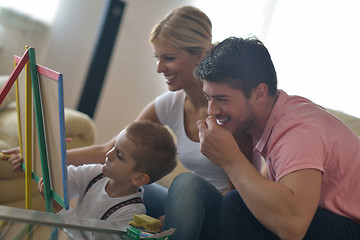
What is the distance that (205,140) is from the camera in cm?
125

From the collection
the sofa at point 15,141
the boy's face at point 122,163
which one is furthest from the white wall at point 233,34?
the boy's face at point 122,163

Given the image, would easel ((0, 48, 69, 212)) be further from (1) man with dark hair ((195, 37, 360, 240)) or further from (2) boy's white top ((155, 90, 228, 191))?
(2) boy's white top ((155, 90, 228, 191))

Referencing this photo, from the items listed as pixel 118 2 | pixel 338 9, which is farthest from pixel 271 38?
pixel 118 2

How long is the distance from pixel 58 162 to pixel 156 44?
751 mm

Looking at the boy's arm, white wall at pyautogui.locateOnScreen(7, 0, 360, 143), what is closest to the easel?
the boy's arm

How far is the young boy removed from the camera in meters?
1.47

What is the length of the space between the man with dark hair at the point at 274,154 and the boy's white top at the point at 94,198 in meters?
0.32

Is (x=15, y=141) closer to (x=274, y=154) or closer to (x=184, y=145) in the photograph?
(x=184, y=145)

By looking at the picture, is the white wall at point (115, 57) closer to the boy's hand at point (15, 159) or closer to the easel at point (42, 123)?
the boy's hand at point (15, 159)

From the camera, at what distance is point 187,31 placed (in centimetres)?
173

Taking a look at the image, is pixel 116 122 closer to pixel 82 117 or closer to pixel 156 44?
pixel 82 117

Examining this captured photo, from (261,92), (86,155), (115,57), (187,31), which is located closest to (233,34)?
(115,57)

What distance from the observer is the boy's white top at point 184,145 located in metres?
1.74

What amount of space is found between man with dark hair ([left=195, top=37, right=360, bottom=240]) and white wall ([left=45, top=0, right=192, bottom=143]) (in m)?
2.54
